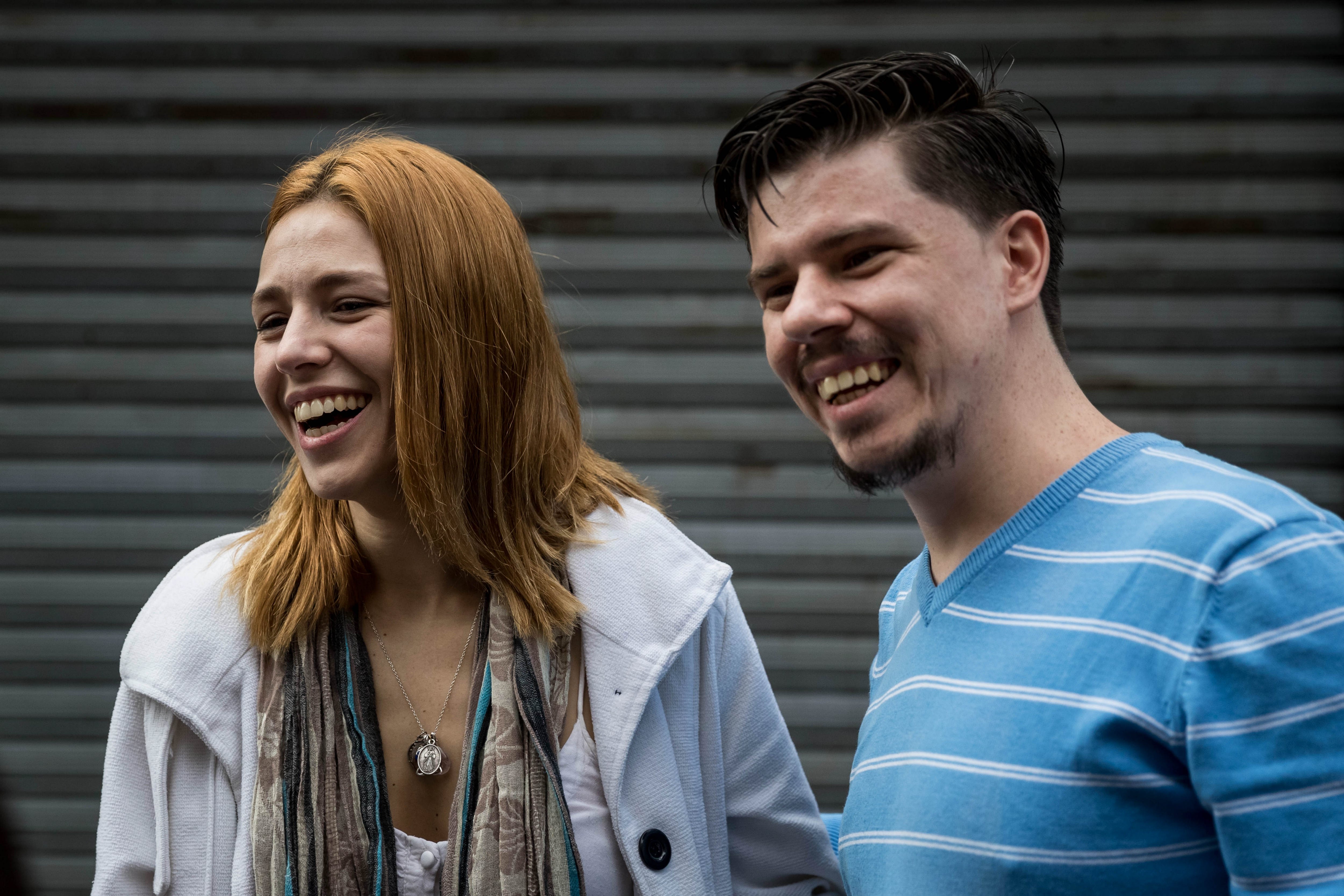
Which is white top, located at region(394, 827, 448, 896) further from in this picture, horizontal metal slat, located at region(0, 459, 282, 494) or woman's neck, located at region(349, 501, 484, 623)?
horizontal metal slat, located at region(0, 459, 282, 494)

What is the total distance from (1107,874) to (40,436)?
427cm

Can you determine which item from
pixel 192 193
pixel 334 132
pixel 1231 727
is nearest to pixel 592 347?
pixel 334 132

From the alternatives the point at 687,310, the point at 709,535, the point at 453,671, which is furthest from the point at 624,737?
the point at 687,310

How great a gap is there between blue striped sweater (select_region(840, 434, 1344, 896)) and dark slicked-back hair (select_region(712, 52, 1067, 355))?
390 mm

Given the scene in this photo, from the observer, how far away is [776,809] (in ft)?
7.16

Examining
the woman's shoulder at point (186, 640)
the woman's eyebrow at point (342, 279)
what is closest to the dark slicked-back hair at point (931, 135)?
the woman's eyebrow at point (342, 279)

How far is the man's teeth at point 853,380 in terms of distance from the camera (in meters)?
1.65

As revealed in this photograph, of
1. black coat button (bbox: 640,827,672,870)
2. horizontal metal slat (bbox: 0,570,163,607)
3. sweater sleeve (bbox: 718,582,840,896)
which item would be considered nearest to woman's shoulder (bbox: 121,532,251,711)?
black coat button (bbox: 640,827,672,870)

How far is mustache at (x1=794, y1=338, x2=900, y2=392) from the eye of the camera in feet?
5.36

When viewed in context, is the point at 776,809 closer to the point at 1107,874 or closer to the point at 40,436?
the point at 1107,874

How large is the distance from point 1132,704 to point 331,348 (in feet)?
4.82

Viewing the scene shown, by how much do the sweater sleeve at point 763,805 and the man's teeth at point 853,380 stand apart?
673mm

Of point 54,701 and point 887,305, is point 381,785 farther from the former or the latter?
point 54,701

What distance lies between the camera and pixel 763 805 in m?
2.17
